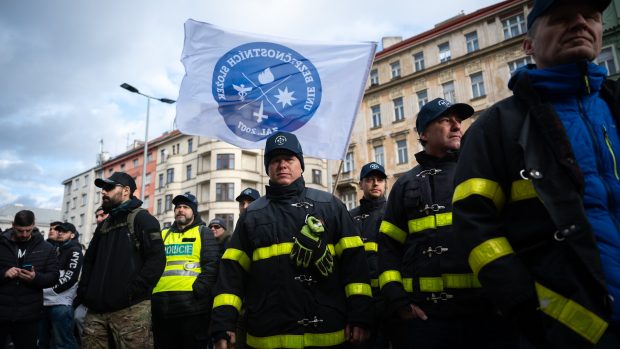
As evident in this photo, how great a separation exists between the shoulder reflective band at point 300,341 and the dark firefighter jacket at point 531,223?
156 centimetres

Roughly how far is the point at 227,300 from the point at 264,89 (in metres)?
3.67

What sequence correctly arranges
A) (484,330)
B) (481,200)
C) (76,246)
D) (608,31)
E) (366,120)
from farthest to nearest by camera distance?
(366,120) → (608,31) → (76,246) → (484,330) → (481,200)

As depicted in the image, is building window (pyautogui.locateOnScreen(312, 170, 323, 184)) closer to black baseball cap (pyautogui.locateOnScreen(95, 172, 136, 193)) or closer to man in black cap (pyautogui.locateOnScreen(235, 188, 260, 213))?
man in black cap (pyautogui.locateOnScreen(235, 188, 260, 213))

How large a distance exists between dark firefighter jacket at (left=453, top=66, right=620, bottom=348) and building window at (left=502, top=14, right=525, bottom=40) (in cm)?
3025

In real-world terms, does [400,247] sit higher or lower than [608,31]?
lower

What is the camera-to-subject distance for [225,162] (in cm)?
4194

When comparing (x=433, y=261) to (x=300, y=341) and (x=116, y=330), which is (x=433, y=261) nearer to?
(x=300, y=341)

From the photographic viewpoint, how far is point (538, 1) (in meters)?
1.81

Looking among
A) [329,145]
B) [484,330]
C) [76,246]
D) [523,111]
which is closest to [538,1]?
[523,111]

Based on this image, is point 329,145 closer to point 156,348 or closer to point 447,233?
point 447,233

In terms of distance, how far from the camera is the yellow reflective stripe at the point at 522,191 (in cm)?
162

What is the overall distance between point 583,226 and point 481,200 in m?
0.37

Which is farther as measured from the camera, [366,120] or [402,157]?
[366,120]

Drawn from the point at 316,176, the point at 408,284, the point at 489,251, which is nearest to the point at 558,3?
the point at 489,251
